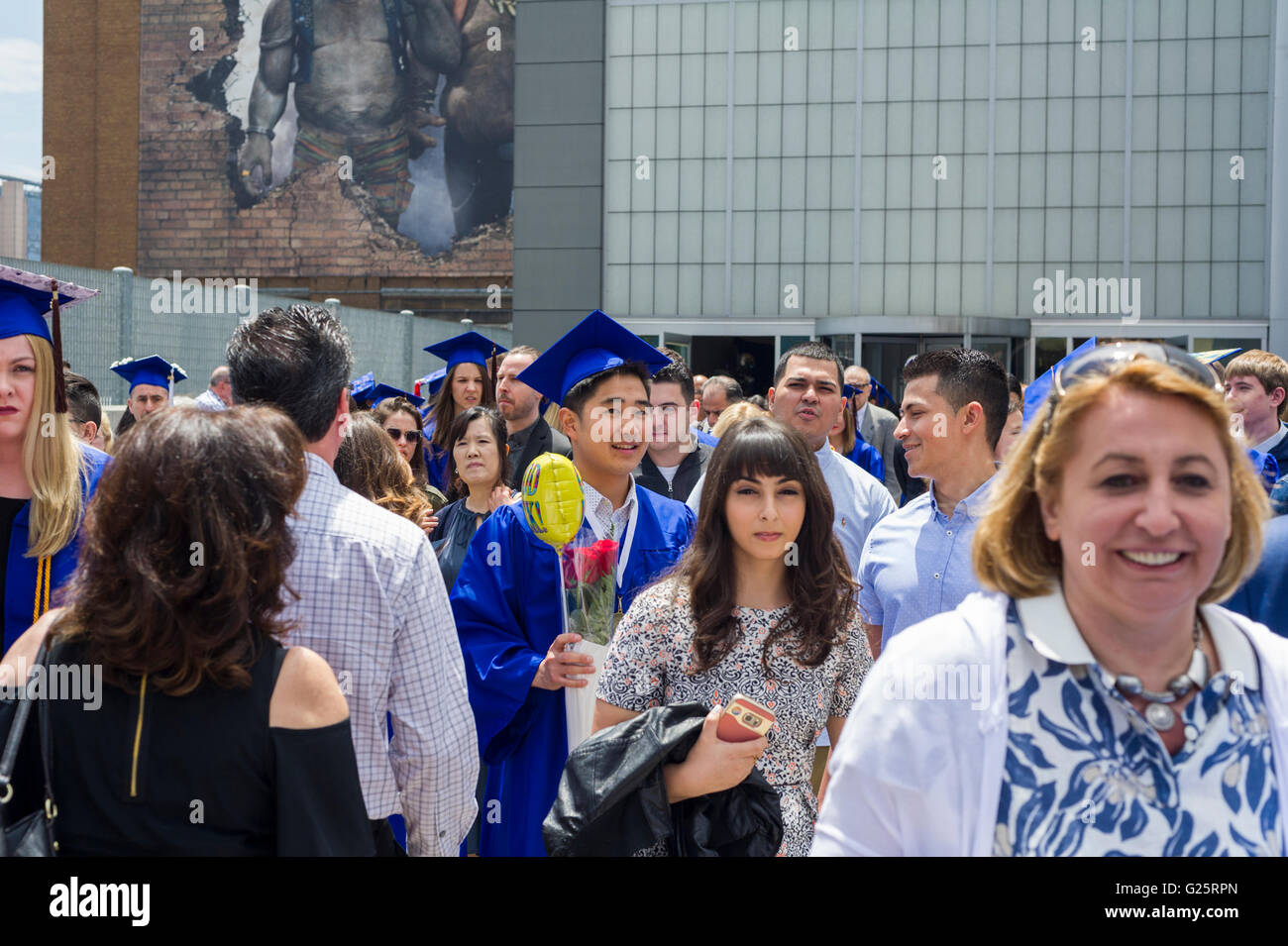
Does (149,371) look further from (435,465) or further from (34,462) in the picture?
(34,462)

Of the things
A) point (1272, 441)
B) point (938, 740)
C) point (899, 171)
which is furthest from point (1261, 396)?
point (899, 171)

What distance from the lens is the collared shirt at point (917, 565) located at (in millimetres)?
4098

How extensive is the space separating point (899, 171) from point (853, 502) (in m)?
18.3

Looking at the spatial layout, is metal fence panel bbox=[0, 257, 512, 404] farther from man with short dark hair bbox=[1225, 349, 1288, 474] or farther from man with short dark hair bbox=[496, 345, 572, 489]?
man with short dark hair bbox=[1225, 349, 1288, 474]

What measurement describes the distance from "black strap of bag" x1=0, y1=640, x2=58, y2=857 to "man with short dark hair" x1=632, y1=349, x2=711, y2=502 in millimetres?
5146

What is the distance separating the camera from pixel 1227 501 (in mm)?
1853

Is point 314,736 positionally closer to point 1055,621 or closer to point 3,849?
point 3,849

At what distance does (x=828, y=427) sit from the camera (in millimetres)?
5859

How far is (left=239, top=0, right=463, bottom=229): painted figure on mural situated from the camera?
105 ft

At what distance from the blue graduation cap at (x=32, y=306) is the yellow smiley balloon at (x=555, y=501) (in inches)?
52.2

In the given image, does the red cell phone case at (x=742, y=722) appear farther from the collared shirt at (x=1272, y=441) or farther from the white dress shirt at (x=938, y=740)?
the collared shirt at (x=1272, y=441)

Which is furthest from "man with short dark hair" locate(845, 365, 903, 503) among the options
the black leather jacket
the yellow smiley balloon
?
the black leather jacket

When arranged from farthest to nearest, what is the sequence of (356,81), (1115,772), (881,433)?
(356,81) < (881,433) < (1115,772)
